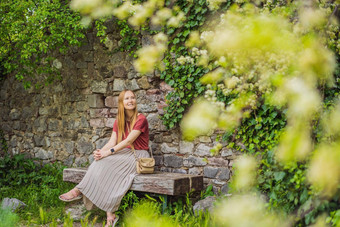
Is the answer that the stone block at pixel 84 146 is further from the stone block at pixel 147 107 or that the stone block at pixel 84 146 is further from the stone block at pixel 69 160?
the stone block at pixel 147 107

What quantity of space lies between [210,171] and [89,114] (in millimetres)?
1951

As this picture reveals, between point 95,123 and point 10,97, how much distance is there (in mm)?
1952

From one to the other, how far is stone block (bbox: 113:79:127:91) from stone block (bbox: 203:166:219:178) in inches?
58.1

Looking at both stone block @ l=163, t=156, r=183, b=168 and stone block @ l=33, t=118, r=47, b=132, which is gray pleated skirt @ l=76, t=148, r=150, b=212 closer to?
stone block @ l=163, t=156, r=183, b=168

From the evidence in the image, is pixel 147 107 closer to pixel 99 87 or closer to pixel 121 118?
pixel 121 118

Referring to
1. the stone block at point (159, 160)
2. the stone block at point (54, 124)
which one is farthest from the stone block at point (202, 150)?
the stone block at point (54, 124)

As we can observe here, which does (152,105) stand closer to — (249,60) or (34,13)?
(34,13)

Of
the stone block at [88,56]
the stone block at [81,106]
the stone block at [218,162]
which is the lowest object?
the stone block at [218,162]

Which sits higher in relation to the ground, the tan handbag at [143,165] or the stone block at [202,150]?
the stone block at [202,150]

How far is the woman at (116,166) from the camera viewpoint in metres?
3.56

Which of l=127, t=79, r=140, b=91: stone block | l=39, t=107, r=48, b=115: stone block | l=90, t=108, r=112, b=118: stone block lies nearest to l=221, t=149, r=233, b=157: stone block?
l=127, t=79, r=140, b=91: stone block

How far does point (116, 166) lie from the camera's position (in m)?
3.70

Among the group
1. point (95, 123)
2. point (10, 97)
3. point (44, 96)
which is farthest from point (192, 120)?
point (10, 97)

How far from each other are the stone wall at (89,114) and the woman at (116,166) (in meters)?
0.38
